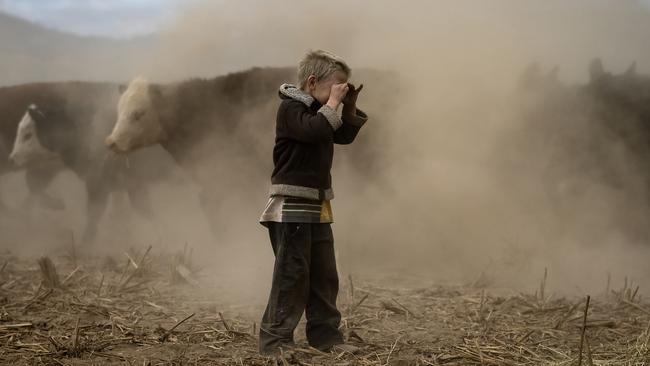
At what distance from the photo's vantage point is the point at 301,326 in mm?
4355

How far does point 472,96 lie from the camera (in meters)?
7.67

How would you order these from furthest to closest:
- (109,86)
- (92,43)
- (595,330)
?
1. (92,43)
2. (109,86)
3. (595,330)

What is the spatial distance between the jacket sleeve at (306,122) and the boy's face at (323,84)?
0.10 m

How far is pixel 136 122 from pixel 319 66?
5494 millimetres

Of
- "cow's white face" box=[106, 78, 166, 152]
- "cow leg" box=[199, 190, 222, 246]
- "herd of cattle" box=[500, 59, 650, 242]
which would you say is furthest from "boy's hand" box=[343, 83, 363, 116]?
"cow's white face" box=[106, 78, 166, 152]

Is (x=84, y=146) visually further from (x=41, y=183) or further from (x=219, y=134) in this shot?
(x=219, y=134)

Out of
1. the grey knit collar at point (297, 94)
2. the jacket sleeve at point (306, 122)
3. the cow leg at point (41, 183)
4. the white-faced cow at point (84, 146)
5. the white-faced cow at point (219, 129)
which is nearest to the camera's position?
the jacket sleeve at point (306, 122)

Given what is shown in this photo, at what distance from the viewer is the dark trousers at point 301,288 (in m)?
3.52

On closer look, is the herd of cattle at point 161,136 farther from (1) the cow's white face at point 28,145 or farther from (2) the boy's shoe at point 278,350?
(2) the boy's shoe at point 278,350

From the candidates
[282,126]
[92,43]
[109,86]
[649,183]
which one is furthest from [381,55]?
[92,43]

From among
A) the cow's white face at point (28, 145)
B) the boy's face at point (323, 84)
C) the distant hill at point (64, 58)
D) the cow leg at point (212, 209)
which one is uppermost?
the distant hill at point (64, 58)

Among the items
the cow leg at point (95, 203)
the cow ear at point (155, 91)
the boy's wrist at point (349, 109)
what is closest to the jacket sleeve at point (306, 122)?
the boy's wrist at point (349, 109)

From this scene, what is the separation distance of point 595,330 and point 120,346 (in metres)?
2.71

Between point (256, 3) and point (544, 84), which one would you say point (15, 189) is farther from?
point (544, 84)
